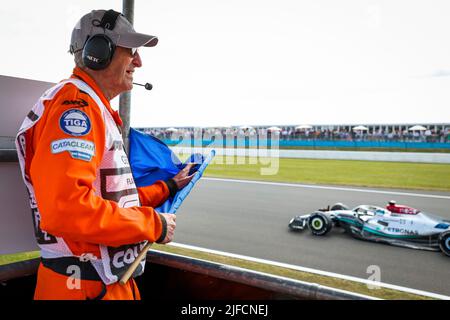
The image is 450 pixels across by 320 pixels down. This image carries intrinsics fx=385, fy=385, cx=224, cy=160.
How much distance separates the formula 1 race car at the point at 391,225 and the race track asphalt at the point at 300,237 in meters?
0.12

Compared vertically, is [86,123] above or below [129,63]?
below

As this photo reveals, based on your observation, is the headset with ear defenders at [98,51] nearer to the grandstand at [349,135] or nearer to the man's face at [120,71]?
the man's face at [120,71]

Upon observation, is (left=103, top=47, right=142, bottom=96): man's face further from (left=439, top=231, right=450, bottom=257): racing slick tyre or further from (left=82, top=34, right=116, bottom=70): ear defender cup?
(left=439, top=231, right=450, bottom=257): racing slick tyre

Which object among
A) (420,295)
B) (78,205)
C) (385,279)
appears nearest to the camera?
(78,205)

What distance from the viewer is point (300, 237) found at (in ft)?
18.6

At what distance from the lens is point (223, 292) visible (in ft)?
5.63

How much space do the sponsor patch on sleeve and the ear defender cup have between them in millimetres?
313

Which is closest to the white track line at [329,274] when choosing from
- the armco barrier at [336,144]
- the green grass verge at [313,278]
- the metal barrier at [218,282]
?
the green grass verge at [313,278]

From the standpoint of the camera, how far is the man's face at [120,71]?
4.21 ft

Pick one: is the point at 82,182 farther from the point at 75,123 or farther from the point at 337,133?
the point at 337,133

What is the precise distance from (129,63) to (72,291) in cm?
76
